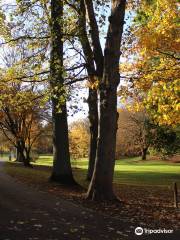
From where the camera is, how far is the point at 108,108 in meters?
16.1

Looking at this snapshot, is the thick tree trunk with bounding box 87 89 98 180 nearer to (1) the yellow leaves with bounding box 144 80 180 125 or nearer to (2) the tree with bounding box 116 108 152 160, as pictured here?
(1) the yellow leaves with bounding box 144 80 180 125

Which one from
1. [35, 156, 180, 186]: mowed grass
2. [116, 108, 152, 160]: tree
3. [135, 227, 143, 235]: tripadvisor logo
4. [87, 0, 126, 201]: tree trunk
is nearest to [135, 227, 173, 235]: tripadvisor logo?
[135, 227, 143, 235]: tripadvisor logo

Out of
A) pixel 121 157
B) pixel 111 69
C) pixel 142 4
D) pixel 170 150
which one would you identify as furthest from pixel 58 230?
pixel 121 157

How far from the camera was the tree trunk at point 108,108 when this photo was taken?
16.0 metres

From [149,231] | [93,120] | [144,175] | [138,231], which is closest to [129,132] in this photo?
[144,175]

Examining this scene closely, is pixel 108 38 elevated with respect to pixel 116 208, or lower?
elevated

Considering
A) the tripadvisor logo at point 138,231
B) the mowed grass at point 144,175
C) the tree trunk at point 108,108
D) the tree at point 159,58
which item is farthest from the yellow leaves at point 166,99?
the mowed grass at point 144,175

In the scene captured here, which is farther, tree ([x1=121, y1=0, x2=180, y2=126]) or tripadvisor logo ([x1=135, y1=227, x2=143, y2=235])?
tree ([x1=121, y1=0, x2=180, y2=126])

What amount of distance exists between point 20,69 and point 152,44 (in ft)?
22.3

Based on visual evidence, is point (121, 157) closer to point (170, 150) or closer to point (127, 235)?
point (170, 150)

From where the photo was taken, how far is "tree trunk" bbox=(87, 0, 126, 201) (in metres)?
16.0

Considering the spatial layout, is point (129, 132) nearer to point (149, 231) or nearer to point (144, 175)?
point (144, 175)

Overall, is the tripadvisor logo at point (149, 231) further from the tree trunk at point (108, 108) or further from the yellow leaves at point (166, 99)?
the yellow leaves at point (166, 99)

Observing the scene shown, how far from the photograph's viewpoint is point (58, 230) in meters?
10.8
